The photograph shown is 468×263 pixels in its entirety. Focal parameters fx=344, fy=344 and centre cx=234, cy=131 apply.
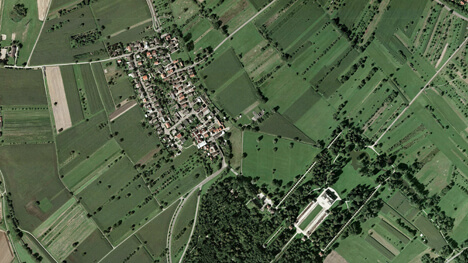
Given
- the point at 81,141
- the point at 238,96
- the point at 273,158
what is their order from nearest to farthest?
the point at 273,158 → the point at 238,96 → the point at 81,141

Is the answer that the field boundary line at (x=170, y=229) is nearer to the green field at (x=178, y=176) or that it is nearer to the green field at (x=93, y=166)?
the green field at (x=178, y=176)

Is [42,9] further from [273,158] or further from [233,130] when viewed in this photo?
[273,158]

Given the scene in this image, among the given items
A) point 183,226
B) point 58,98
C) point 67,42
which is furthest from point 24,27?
point 183,226

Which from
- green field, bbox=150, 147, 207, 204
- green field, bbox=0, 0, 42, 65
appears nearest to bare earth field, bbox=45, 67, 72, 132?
green field, bbox=0, 0, 42, 65

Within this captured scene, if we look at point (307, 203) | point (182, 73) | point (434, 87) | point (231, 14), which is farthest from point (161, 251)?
point (434, 87)

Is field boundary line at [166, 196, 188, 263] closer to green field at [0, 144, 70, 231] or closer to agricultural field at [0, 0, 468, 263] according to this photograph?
agricultural field at [0, 0, 468, 263]

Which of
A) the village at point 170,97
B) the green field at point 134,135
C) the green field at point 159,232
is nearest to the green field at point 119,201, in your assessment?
the green field at point 159,232
